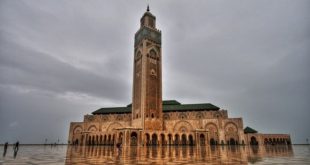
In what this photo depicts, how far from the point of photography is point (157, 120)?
46.5 m

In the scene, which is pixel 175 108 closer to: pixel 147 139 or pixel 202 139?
pixel 202 139

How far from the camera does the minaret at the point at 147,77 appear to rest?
45500mm

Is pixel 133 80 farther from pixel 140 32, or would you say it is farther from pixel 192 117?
pixel 192 117

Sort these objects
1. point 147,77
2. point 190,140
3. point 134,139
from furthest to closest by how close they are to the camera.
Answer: point 147,77 → point 190,140 → point 134,139

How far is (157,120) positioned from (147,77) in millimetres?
10680

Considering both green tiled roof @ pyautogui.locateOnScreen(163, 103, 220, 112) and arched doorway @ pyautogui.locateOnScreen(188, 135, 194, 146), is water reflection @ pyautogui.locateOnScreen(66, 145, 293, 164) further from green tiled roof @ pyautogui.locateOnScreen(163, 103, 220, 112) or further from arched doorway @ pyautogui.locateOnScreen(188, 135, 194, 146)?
green tiled roof @ pyautogui.locateOnScreen(163, 103, 220, 112)

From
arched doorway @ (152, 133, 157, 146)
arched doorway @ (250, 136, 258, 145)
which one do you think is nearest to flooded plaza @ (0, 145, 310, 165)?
arched doorway @ (152, 133, 157, 146)

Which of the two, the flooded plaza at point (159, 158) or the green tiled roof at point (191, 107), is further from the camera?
the green tiled roof at point (191, 107)

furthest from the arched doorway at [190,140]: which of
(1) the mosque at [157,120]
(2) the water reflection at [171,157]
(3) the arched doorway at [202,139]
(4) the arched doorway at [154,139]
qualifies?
A: (2) the water reflection at [171,157]

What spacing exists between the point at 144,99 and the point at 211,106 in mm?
20245

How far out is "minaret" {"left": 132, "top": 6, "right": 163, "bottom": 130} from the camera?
45.5 meters

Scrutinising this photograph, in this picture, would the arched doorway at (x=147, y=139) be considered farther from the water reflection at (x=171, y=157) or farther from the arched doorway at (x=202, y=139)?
the water reflection at (x=171, y=157)

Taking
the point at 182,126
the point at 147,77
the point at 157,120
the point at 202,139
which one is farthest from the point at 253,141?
the point at 147,77

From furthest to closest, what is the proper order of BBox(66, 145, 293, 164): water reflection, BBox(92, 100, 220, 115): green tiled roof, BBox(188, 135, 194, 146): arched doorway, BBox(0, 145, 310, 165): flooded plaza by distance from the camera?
1. BBox(92, 100, 220, 115): green tiled roof
2. BBox(188, 135, 194, 146): arched doorway
3. BBox(66, 145, 293, 164): water reflection
4. BBox(0, 145, 310, 165): flooded plaza
